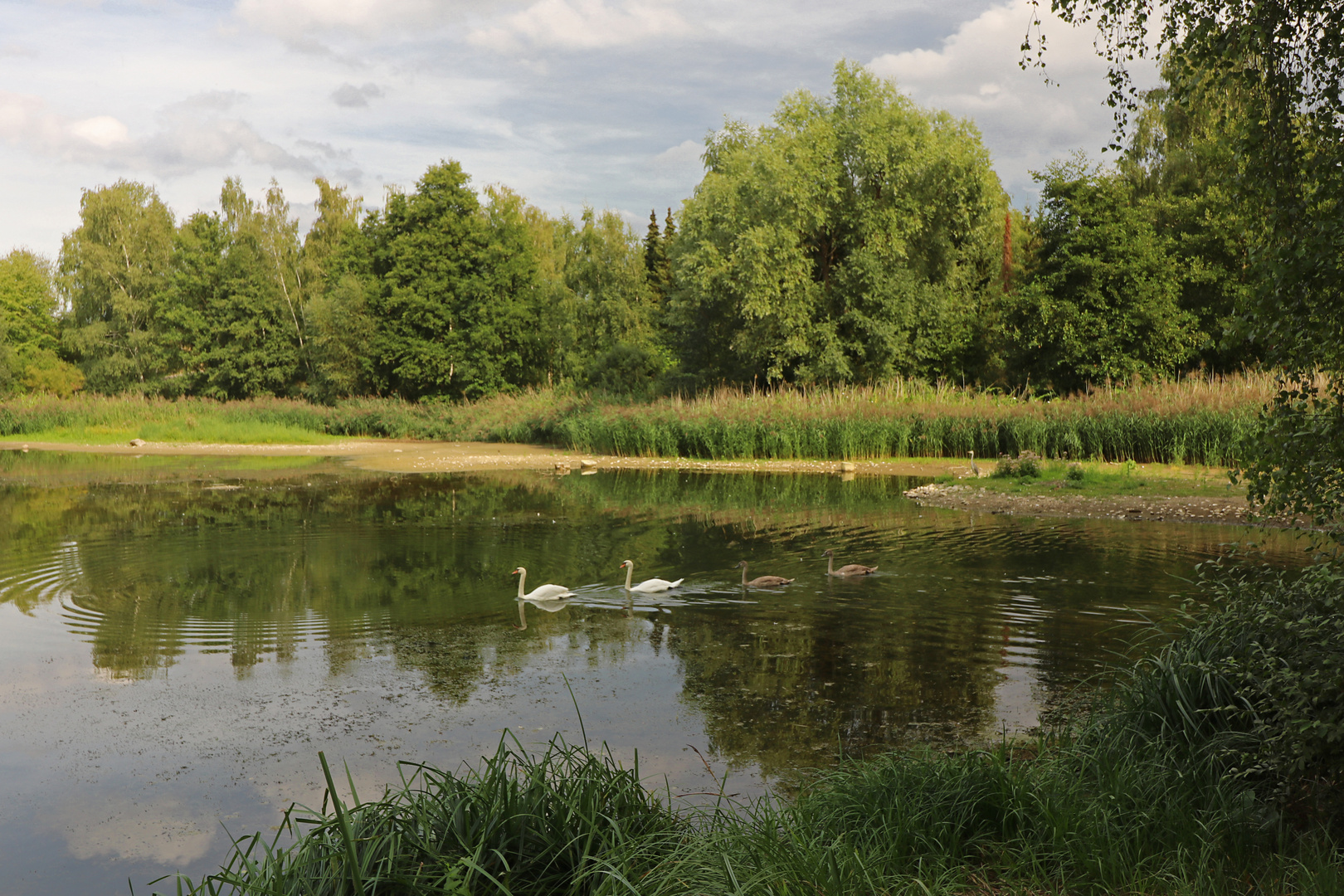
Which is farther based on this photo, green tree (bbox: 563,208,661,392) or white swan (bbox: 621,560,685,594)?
green tree (bbox: 563,208,661,392)

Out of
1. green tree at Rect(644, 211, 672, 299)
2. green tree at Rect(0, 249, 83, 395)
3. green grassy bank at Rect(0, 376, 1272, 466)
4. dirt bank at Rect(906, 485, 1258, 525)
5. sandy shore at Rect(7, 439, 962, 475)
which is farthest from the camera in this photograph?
green tree at Rect(644, 211, 672, 299)

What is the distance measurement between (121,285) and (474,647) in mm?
57592

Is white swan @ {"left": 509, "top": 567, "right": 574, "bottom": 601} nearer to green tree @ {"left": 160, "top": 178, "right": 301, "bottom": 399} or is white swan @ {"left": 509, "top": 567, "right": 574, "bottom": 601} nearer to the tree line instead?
the tree line

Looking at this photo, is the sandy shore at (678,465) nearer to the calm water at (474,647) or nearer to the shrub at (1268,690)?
the calm water at (474,647)

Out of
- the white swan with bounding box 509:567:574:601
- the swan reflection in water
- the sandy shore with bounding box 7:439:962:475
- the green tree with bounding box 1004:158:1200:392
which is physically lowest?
the swan reflection in water

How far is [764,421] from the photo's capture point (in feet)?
94.8

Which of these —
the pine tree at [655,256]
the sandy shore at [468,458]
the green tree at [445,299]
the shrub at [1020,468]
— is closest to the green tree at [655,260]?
the pine tree at [655,256]

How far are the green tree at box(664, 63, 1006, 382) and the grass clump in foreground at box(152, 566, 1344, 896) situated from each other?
110 ft

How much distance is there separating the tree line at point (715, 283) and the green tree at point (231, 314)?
0.53 feet

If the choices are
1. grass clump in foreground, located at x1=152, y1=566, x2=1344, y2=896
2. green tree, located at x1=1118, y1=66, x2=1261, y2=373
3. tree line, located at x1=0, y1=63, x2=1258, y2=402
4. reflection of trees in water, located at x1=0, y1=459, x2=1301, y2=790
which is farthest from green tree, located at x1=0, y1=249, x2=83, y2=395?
grass clump in foreground, located at x1=152, y1=566, x2=1344, y2=896

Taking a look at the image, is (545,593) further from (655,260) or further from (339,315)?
(655,260)

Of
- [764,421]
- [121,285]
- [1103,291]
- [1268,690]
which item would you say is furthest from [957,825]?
[121,285]

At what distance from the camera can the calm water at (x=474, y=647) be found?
5.81 meters

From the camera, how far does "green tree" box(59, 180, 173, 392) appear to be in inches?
2215
